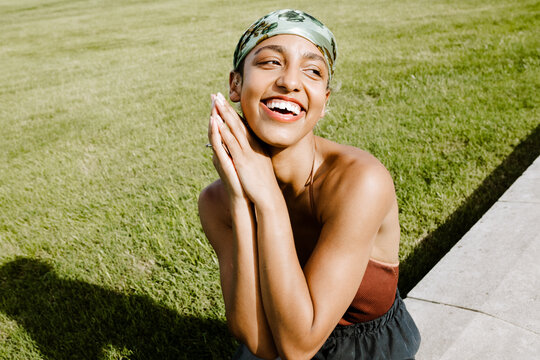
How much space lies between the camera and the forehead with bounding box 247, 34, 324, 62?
1863mm

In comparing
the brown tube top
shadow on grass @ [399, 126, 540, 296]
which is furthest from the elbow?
shadow on grass @ [399, 126, 540, 296]

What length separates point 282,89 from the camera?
1.82 meters

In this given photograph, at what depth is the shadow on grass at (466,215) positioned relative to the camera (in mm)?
3248

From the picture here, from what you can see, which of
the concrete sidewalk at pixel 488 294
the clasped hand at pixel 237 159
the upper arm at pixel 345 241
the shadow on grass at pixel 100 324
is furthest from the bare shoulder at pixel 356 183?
the shadow on grass at pixel 100 324

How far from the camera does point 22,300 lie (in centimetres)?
346

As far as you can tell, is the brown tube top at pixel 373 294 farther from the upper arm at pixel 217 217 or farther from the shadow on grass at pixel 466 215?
the shadow on grass at pixel 466 215

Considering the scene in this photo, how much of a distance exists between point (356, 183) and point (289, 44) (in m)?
0.64

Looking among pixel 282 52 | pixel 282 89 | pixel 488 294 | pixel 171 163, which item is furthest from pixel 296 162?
pixel 171 163

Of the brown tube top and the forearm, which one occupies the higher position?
the forearm

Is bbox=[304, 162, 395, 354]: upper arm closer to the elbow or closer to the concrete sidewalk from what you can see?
the elbow

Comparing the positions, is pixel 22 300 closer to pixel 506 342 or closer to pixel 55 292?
pixel 55 292

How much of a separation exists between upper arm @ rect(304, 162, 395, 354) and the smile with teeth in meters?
0.33

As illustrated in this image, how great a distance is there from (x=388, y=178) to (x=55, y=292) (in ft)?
9.31

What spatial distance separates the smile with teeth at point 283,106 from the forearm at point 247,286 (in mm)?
402
